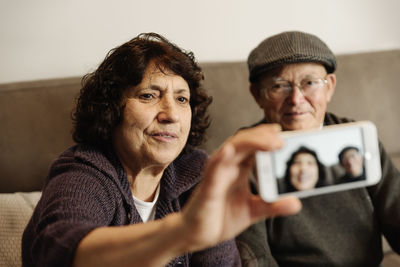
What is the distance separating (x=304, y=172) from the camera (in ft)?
2.20

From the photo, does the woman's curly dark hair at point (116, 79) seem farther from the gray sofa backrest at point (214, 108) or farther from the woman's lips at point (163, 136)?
the gray sofa backrest at point (214, 108)

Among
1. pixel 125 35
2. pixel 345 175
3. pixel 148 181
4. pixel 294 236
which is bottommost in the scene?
pixel 294 236

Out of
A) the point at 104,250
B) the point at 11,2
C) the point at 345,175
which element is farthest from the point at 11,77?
the point at 345,175

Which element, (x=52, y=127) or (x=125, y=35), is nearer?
(x=52, y=127)

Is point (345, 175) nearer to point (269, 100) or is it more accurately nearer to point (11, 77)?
point (269, 100)

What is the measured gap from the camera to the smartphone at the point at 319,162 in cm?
64

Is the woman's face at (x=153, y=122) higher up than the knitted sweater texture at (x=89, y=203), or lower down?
higher up

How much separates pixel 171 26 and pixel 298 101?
25.5 inches

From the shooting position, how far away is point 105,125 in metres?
0.99

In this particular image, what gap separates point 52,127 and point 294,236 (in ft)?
2.83

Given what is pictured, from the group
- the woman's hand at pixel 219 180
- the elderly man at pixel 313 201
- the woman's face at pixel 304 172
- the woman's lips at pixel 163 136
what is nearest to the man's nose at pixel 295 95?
the elderly man at pixel 313 201

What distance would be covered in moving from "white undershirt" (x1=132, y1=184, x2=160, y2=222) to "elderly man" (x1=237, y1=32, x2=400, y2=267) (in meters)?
0.28

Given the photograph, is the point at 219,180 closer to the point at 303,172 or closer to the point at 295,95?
the point at 303,172

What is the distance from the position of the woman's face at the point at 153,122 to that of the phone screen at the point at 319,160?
14.2 inches
